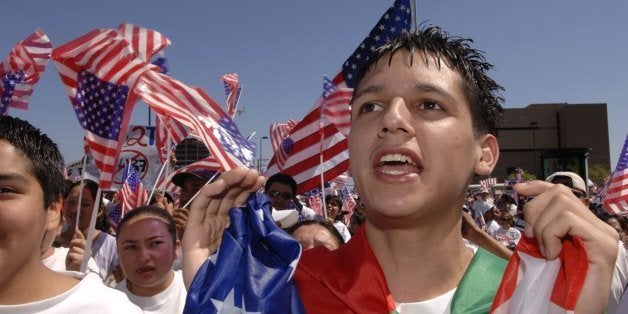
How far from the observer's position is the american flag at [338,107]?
5832mm

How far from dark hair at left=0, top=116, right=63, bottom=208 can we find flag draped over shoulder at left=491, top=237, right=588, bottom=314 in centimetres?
164

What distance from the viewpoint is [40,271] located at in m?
2.12

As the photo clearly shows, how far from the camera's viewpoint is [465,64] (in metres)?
1.96

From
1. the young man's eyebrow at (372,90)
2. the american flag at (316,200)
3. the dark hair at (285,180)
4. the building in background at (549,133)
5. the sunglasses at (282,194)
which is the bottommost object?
the american flag at (316,200)

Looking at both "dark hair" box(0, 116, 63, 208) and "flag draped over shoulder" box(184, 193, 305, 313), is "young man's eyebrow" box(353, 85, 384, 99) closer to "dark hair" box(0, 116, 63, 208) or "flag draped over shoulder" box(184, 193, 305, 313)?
"flag draped over shoulder" box(184, 193, 305, 313)

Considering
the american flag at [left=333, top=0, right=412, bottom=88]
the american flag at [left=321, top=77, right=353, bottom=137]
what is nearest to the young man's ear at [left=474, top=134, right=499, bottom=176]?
the american flag at [left=333, top=0, right=412, bottom=88]

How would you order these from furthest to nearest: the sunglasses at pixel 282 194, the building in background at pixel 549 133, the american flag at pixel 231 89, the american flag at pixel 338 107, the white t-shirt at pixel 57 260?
1. the building in background at pixel 549 133
2. the american flag at pixel 231 89
3. the sunglasses at pixel 282 194
4. the american flag at pixel 338 107
5. the white t-shirt at pixel 57 260

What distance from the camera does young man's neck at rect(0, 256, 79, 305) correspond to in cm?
204

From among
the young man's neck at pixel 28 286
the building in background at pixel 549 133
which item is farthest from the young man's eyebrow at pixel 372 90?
the building in background at pixel 549 133

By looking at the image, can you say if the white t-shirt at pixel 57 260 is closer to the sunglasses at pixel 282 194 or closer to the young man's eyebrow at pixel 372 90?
the sunglasses at pixel 282 194

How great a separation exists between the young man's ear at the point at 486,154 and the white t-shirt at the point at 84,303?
4.68ft

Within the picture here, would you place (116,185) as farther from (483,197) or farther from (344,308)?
(483,197)

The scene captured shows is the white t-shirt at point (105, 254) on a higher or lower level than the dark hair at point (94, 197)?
lower

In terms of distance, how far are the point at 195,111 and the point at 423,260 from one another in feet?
10.2
